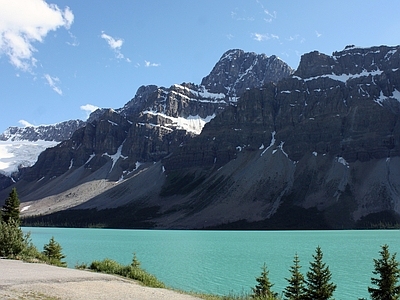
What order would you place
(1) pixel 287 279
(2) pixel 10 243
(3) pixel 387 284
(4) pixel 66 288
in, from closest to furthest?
(4) pixel 66 288, (3) pixel 387 284, (1) pixel 287 279, (2) pixel 10 243

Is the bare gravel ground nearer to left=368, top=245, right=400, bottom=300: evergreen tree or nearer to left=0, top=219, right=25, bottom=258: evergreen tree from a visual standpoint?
left=368, top=245, right=400, bottom=300: evergreen tree

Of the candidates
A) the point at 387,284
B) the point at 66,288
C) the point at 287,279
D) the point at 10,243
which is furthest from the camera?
the point at 10,243

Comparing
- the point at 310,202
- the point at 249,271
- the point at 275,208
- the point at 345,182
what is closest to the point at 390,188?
the point at 345,182

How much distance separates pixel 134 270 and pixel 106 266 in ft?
9.51

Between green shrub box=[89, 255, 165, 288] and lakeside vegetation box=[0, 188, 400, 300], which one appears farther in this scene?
green shrub box=[89, 255, 165, 288]

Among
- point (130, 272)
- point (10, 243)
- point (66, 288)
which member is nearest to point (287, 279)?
point (130, 272)

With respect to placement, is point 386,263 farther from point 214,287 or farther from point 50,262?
point 50,262

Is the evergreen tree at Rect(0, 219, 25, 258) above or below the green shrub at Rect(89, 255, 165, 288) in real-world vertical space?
above

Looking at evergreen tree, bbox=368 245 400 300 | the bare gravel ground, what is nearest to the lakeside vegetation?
evergreen tree, bbox=368 245 400 300

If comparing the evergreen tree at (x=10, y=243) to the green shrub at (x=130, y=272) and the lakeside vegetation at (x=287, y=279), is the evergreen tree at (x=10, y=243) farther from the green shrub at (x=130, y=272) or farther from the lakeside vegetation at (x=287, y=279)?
the green shrub at (x=130, y=272)

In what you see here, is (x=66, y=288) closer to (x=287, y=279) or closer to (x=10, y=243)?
(x=287, y=279)

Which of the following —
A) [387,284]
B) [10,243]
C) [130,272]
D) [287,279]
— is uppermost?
[10,243]

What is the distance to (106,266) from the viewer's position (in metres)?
28.8

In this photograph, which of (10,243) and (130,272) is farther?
(10,243)
